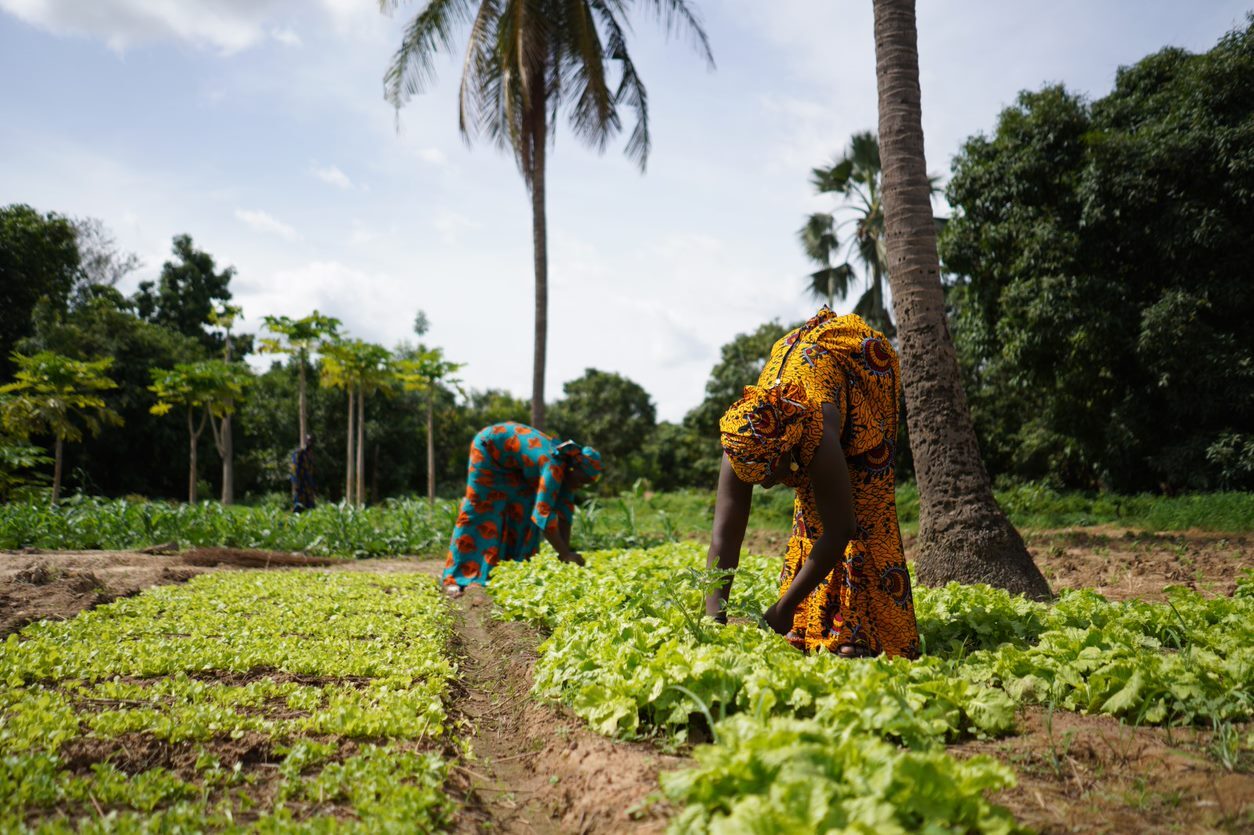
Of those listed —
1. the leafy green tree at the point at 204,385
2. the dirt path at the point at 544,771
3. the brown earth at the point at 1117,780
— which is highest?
the leafy green tree at the point at 204,385

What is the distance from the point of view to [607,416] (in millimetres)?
35156

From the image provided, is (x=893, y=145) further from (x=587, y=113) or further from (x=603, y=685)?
(x=587, y=113)

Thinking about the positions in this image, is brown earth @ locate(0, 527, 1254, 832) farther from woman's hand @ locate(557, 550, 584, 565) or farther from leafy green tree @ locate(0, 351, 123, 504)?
leafy green tree @ locate(0, 351, 123, 504)

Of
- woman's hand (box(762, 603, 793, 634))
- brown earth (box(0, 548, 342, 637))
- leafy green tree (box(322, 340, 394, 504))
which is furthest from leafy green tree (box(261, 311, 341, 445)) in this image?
woman's hand (box(762, 603, 793, 634))

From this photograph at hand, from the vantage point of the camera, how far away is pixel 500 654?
4504 mm

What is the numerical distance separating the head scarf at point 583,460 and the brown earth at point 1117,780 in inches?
154

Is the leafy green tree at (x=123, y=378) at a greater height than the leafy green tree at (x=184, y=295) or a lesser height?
lesser

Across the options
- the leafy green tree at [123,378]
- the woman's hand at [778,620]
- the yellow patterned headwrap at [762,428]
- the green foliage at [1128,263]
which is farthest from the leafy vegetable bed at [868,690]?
the leafy green tree at [123,378]

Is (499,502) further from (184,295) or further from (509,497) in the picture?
(184,295)

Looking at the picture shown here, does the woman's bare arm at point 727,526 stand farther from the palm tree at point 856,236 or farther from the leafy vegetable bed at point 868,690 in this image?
the palm tree at point 856,236

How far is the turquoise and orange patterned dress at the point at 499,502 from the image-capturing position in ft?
21.7

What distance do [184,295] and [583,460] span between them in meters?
30.3

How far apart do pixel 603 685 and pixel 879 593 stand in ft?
4.46

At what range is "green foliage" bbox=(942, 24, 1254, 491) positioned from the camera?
12.4 m
